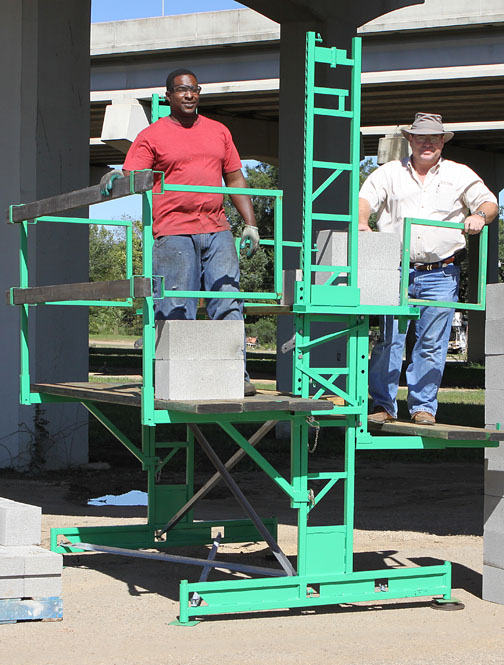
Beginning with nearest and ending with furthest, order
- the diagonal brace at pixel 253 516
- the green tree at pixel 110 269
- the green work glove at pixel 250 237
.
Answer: the diagonal brace at pixel 253 516, the green work glove at pixel 250 237, the green tree at pixel 110 269

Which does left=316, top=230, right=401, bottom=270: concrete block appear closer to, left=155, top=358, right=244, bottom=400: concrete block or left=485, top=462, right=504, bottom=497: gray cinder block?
left=155, top=358, right=244, bottom=400: concrete block

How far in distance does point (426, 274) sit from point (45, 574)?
9.68ft

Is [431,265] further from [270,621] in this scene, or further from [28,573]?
[28,573]

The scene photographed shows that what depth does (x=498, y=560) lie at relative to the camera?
22.6ft

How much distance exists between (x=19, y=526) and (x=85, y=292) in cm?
137

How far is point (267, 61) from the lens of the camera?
26922 millimetres

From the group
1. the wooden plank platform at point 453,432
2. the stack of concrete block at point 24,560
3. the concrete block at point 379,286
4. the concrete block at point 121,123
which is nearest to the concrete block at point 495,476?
the wooden plank platform at point 453,432

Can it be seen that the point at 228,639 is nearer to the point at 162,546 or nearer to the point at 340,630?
the point at 340,630

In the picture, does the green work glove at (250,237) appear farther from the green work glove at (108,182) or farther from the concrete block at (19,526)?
the concrete block at (19,526)

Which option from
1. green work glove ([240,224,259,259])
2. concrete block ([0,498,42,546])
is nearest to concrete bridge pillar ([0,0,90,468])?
green work glove ([240,224,259,259])

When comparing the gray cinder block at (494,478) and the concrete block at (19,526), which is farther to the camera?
the gray cinder block at (494,478)

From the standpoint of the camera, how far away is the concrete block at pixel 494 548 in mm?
6871

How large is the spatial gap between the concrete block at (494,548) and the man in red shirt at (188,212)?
5.80 ft

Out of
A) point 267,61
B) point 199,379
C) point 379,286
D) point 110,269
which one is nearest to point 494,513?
point 379,286
